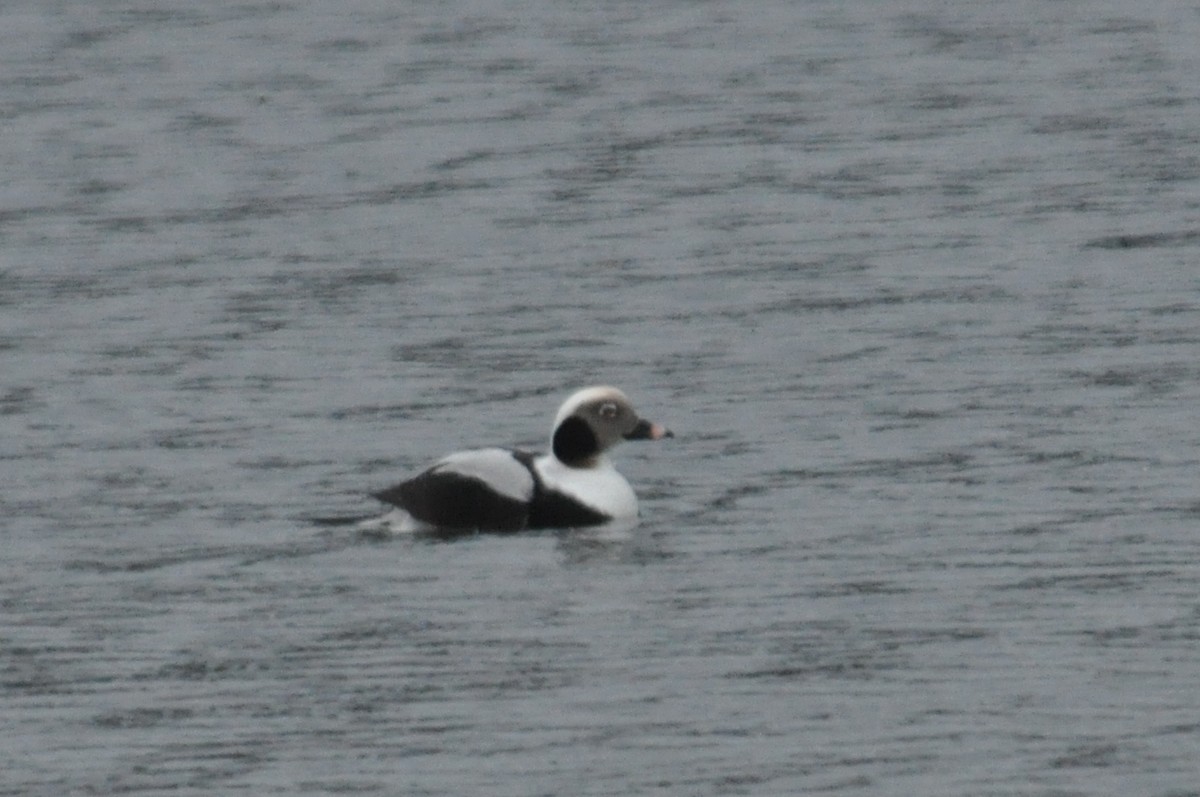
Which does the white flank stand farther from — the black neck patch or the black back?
the black neck patch

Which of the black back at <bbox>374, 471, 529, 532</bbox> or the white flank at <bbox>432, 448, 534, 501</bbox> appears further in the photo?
the white flank at <bbox>432, 448, 534, 501</bbox>

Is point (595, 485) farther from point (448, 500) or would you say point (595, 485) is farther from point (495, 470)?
point (448, 500)

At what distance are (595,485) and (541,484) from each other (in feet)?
0.96

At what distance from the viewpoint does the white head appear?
18047 mm

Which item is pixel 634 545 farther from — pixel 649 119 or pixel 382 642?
pixel 649 119

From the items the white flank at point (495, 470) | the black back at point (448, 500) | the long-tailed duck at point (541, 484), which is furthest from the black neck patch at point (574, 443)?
the black back at point (448, 500)

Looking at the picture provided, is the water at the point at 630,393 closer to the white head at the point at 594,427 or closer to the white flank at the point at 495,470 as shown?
the white flank at the point at 495,470

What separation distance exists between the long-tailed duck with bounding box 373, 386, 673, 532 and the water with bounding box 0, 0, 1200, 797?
236mm

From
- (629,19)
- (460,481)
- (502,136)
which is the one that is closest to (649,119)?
(502,136)

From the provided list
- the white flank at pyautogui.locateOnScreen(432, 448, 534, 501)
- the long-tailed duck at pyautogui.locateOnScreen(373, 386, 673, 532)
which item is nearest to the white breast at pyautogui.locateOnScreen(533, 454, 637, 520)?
the long-tailed duck at pyautogui.locateOnScreen(373, 386, 673, 532)

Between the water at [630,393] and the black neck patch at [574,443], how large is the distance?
56 cm

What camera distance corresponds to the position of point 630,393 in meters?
21.4

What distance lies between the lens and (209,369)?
22.3 meters

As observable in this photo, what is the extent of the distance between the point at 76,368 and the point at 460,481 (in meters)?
5.75
